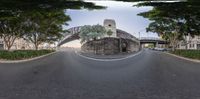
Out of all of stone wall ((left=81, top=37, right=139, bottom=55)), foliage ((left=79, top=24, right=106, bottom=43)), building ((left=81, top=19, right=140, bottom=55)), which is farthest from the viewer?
stone wall ((left=81, top=37, right=139, bottom=55))

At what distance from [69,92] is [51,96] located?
1294mm

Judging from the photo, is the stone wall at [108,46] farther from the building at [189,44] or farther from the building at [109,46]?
the building at [189,44]

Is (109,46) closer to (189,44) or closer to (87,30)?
(87,30)

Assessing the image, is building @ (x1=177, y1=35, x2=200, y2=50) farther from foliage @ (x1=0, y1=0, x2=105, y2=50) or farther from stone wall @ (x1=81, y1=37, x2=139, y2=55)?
stone wall @ (x1=81, y1=37, x2=139, y2=55)

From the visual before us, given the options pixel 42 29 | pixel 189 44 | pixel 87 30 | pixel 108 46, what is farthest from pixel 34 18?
pixel 189 44

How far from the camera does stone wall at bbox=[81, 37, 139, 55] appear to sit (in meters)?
45.0

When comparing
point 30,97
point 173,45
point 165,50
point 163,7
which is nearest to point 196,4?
point 163,7

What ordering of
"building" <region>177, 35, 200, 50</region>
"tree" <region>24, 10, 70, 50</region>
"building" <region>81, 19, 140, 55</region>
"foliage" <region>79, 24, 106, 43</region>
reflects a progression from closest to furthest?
"foliage" <region>79, 24, 106, 43</region>
"building" <region>81, 19, 140, 55</region>
"tree" <region>24, 10, 70, 50</region>
"building" <region>177, 35, 200, 50</region>

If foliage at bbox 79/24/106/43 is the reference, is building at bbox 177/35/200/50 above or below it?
below

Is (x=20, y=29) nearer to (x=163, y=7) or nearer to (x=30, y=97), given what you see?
(x=163, y=7)

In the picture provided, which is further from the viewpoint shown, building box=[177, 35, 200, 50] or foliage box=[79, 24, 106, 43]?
building box=[177, 35, 200, 50]

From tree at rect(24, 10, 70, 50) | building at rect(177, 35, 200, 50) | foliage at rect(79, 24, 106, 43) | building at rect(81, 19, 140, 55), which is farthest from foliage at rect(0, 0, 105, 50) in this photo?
building at rect(177, 35, 200, 50)

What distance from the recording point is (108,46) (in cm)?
4753

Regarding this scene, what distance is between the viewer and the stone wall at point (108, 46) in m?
45.0
